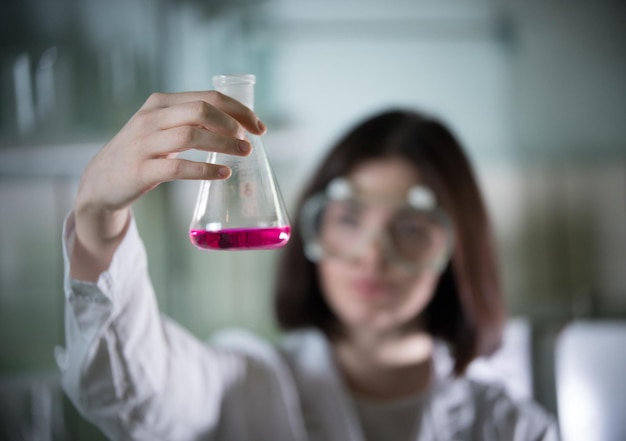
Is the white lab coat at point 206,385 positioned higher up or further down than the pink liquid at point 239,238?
further down

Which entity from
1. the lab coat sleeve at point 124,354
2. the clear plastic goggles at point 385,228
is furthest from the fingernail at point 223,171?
the clear plastic goggles at point 385,228

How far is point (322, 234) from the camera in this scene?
35.2 inches

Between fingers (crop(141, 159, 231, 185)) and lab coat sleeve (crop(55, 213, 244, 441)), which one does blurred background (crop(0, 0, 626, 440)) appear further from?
fingers (crop(141, 159, 231, 185))

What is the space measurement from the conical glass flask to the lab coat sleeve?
0.07m

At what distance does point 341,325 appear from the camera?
1032mm

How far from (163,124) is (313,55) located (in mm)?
1129

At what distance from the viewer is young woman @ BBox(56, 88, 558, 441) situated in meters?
0.48

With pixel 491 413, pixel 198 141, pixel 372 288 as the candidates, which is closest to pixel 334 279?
pixel 372 288

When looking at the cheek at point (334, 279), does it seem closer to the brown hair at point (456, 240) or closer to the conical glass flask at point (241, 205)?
the brown hair at point (456, 240)

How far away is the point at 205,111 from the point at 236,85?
0.05 meters

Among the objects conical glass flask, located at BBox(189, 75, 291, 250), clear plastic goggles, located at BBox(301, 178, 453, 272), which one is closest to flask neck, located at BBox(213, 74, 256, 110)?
conical glass flask, located at BBox(189, 75, 291, 250)

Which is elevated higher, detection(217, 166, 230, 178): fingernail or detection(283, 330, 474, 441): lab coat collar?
detection(217, 166, 230, 178): fingernail

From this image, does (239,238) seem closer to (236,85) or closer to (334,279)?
(236,85)

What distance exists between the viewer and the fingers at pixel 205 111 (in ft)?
1.25
